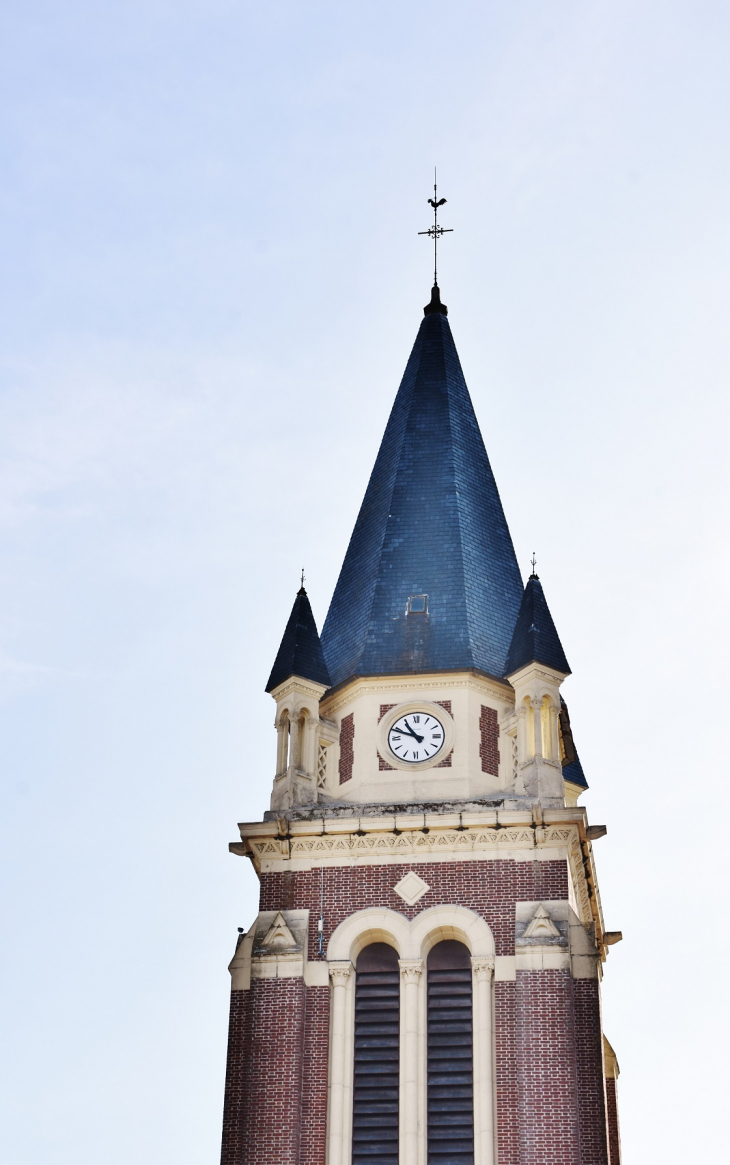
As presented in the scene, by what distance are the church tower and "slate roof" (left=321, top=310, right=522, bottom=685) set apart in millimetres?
74

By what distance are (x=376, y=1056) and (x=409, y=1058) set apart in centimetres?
70

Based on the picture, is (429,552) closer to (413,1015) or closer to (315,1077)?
(413,1015)

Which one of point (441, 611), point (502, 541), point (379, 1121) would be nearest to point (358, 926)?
point (379, 1121)

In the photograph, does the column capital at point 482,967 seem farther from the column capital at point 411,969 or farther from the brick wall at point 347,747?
the brick wall at point 347,747

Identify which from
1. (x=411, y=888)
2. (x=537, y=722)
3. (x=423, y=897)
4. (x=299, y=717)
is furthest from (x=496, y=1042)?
(x=299, y=717)

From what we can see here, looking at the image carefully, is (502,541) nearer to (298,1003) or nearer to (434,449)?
(434,449)

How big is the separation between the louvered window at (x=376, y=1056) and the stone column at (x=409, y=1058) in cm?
20

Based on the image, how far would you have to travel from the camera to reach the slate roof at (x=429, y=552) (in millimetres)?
42406

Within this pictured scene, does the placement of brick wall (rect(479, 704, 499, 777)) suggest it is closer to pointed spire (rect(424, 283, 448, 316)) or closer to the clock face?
the clock face

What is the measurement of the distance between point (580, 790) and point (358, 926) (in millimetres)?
9101

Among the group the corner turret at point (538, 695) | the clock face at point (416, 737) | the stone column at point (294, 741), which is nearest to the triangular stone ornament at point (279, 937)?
the stone column at point (294, 741)

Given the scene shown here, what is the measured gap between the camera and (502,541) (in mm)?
45906

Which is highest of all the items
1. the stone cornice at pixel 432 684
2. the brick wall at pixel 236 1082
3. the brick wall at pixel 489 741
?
the stone cornice at pixel 432 684

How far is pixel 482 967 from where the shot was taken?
123 ft
